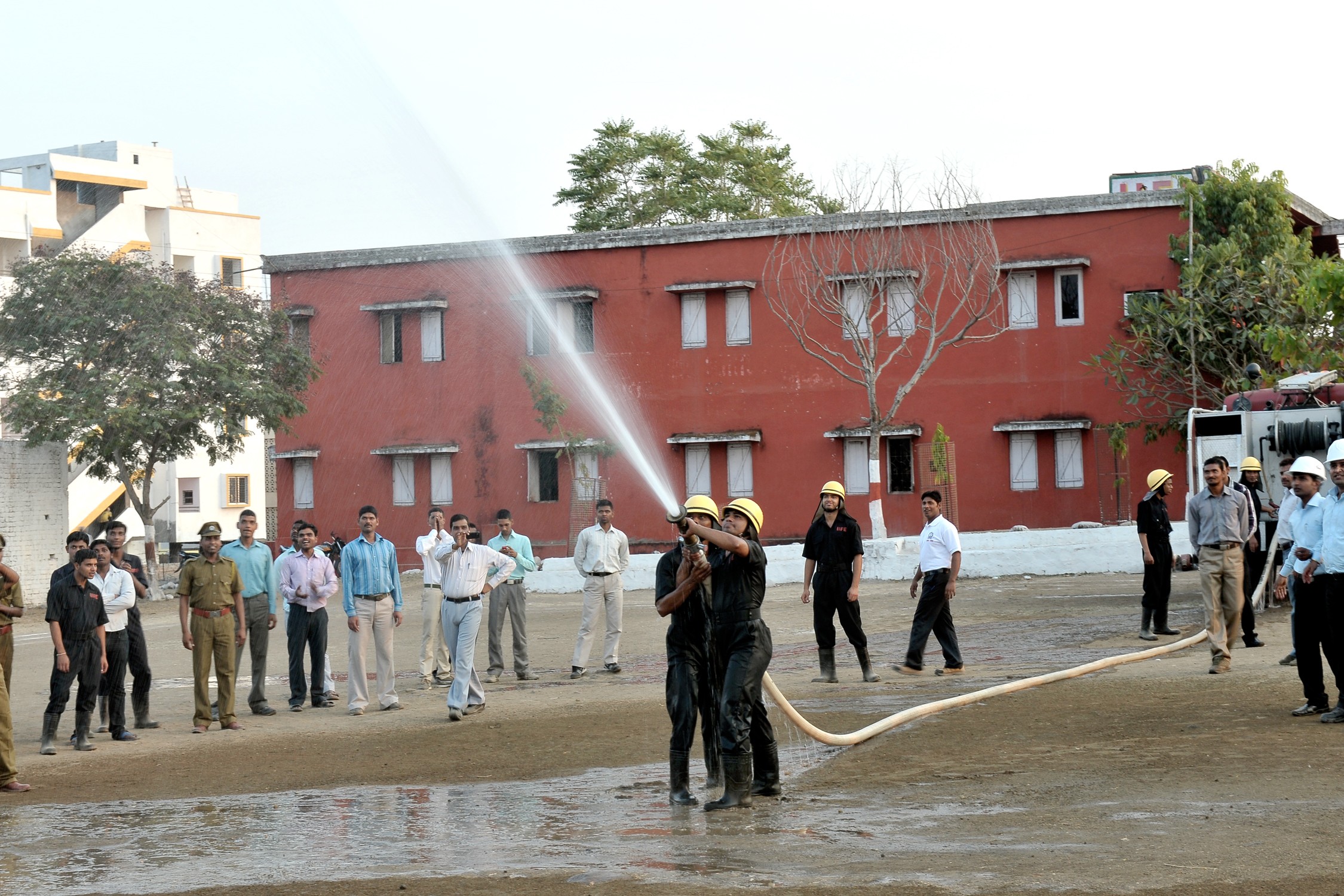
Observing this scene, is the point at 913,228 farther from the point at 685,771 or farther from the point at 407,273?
the point at 685,771

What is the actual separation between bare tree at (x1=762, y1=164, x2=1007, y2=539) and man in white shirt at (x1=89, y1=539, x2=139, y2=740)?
22.3m

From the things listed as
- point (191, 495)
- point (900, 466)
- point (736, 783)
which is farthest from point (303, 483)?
point (736, 783)

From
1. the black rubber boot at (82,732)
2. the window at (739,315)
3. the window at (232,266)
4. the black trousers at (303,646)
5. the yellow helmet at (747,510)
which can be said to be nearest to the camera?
the yellow helmet at (747,510)

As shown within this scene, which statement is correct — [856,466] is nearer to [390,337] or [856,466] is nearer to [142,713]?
[390,337]

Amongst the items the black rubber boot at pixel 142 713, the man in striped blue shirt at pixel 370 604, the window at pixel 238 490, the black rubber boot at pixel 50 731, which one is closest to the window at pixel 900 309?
the man in striped blue shirt at pixel 370 604

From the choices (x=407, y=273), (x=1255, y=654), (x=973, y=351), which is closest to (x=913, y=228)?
(x=973, y=351)

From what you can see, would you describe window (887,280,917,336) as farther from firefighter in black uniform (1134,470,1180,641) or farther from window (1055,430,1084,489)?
firefighter in black uniform (1134,470,1180,641)

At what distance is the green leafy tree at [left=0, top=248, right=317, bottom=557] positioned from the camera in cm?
3109

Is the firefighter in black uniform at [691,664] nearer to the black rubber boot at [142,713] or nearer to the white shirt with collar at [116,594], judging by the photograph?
the white shirt with collar at [116,594]

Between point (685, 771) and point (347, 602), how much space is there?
6172 mm

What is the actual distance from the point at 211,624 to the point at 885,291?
2427cm

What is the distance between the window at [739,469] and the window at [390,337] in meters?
9.69

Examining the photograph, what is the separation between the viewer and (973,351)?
113 ft

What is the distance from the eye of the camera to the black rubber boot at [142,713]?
13180 mm
